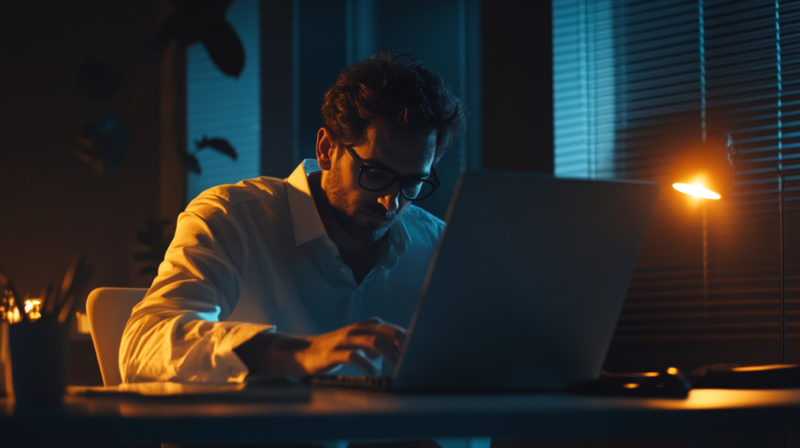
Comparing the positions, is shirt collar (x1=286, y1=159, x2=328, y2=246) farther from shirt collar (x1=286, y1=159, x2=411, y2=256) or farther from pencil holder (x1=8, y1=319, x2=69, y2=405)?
pencil holder (x1=8, y1=319, x2=69, y2=405)

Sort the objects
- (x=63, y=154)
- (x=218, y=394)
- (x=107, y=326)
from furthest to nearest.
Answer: (x=63, y=154) → (x=107, y=326) → (x=218, y=394)

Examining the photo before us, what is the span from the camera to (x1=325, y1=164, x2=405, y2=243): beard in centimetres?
160

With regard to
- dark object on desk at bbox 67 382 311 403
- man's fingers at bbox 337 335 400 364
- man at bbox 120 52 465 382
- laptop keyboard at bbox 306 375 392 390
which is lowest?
laptop keyboard at bbox 306 375 392 390

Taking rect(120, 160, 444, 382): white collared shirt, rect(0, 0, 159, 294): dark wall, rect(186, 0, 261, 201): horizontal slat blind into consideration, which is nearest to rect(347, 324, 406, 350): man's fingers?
rect(120, 160, 444, 382): white collared shirt

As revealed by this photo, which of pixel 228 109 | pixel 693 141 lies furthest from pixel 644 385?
pixel 228 109

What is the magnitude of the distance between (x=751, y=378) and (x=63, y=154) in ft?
11.2

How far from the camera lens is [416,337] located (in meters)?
0.72

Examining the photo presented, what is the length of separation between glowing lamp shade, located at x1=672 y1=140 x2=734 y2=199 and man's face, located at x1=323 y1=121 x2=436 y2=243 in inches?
25.0

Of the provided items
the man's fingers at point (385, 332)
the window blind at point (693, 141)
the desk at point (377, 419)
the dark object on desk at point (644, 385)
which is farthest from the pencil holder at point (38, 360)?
the window blind at point (693, 141)

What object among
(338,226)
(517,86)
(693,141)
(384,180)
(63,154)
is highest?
(517,86)

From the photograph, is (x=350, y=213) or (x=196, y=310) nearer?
(x=196, y=310)

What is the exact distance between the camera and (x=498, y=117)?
2.71 metres

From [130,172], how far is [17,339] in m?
3.00

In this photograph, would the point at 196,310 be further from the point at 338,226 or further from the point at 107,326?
the point at 338,226
